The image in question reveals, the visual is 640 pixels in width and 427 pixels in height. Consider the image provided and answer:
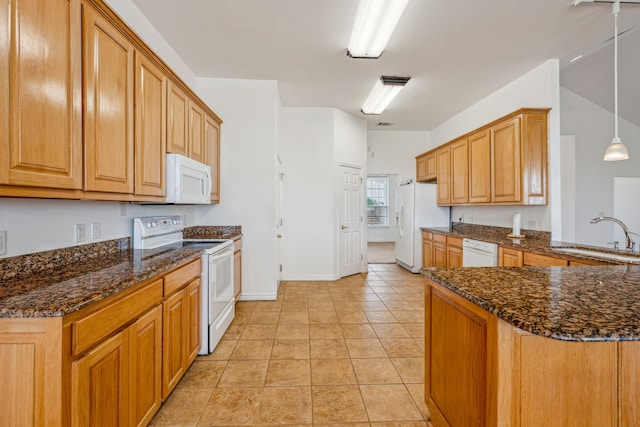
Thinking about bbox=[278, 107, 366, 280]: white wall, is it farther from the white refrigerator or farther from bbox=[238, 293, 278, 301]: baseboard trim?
the white refrigerator

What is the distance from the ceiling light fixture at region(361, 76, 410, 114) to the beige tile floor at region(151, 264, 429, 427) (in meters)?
2.89

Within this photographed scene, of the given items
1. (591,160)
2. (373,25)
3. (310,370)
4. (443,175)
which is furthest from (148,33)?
(591,160)

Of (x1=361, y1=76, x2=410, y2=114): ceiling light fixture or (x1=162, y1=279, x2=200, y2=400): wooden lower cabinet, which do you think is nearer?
(x1=162, y1=279, x2=200, y2=400): wooden lower cabinet

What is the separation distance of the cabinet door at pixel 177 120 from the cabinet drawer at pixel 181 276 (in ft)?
3.24

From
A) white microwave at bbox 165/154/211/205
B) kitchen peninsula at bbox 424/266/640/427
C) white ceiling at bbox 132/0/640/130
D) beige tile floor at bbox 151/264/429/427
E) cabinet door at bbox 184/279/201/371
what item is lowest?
beige tile floor at bbox 151/264/429/427

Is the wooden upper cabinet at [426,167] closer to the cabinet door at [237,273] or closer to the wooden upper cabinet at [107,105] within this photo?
the cabinet door at [237,273]

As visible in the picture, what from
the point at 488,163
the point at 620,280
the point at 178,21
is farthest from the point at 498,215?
the point at 178,21

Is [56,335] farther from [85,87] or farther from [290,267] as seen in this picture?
[290,267]

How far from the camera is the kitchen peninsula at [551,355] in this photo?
2.87ft

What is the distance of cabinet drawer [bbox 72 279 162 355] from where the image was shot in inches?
40.9

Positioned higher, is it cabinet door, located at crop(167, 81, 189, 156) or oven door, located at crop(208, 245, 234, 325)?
cabinet door, located at crop(167, 81, 189, 156)

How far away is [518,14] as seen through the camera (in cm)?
250

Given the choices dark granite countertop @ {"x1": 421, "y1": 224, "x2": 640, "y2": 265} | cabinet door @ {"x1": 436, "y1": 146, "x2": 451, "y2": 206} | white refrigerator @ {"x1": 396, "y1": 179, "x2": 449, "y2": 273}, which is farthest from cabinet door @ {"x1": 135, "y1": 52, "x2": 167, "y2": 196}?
white refrigerator @ {"x1": 396, "y1": 179, "x2": 449, "y2": 273}

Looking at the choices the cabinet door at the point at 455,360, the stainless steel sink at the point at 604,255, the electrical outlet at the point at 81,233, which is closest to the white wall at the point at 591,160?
the stainless steel sink at the point at 604,255
